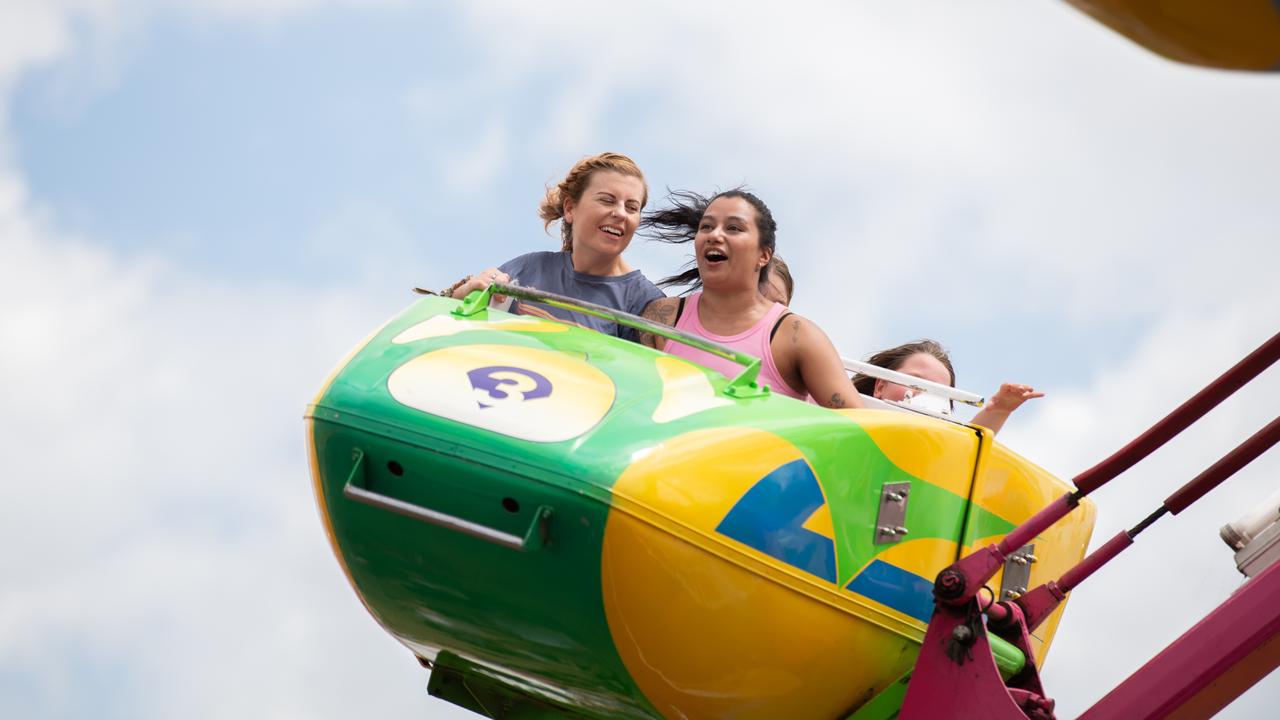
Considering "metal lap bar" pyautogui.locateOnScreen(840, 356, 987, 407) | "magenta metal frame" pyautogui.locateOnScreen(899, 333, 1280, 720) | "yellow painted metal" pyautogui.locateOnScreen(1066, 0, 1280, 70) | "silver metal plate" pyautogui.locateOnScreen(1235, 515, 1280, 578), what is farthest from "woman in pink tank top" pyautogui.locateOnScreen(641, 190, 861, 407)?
"yellow painted metal" pyautogui.locateOnScreen(1066, 0, 1280, 70)

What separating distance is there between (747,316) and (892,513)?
3.89 feet

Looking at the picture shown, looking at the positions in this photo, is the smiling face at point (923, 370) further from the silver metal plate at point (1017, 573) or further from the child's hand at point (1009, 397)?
the silver metal plate at point (1017, 573)

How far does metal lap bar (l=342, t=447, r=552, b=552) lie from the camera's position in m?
3.19

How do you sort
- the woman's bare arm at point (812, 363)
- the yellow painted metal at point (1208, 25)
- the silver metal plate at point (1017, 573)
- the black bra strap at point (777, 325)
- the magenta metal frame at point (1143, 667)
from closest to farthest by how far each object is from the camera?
the yellow painted metal at point (1208, 25) < the magenta metal frame at point (1143, 667) < the silver metal plate at point (1017, 573) < the woman's bare arm at point (812, 363) < the black bra strap at point (777, 325)

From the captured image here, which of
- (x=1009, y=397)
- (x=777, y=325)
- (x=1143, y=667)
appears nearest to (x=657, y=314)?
(x=777, y=325)

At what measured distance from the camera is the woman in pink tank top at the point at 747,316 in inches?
172

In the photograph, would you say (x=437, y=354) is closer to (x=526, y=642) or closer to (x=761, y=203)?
(x=526, y=642)

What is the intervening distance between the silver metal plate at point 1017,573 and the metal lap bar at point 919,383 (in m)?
0.69

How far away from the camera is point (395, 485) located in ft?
11.0

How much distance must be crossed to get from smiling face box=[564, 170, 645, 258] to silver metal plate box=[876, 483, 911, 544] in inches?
73.1

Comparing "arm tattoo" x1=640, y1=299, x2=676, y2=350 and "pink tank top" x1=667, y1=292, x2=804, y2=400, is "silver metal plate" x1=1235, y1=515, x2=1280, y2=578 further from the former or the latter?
"arm tattoo" x1=640, y1=299, x2=676, y2=350

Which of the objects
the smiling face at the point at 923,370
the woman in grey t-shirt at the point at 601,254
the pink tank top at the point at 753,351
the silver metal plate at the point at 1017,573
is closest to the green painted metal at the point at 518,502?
the silver metal plate at the point at 1017,573

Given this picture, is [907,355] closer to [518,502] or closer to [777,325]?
[777,325]

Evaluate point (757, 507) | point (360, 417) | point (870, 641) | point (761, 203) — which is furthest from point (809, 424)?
point (761, 203)
